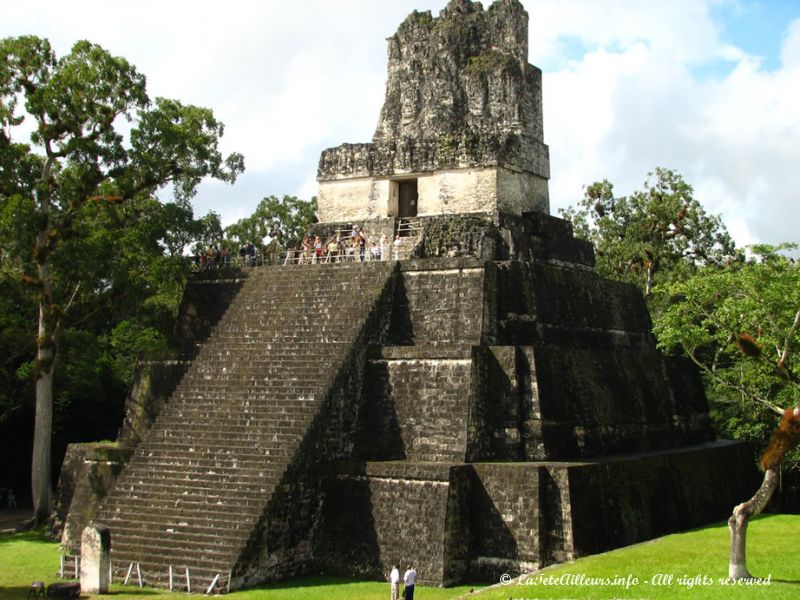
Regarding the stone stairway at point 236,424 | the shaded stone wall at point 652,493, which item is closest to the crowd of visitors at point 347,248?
the stone stairway at point 236,424

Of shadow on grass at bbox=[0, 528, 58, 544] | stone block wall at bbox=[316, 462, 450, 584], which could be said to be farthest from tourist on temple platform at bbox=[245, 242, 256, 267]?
stone block wall at bbox=[316, 462, 450, 584]

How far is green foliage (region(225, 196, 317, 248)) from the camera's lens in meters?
29.0

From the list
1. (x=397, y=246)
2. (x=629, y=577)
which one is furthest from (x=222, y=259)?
(x=629, y=577)

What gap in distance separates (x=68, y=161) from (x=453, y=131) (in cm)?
652

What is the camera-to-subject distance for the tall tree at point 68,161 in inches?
615

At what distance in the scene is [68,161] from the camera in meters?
16.2

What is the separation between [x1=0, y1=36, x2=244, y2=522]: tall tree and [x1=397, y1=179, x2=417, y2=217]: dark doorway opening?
Answer: 3287 millimetres

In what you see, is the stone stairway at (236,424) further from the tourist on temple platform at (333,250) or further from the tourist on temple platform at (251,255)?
the tourist on temple platform at (251,255)

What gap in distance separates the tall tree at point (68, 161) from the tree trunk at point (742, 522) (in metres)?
10.5

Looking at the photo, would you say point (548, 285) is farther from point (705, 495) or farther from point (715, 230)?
point (715, 230)

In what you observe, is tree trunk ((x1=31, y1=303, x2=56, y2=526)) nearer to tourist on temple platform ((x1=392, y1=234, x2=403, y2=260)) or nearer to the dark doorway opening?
tourist on temple platform ((x1=392, y1=234, x2=403, y2=260))

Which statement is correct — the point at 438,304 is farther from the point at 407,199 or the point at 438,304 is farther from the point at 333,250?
the point at 407,199

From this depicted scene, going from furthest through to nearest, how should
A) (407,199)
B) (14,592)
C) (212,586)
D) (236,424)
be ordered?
1. (407,199)
2. (236,424)
3. (14,592)
4. (212,586)

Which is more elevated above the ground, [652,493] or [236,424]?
[236,424]
